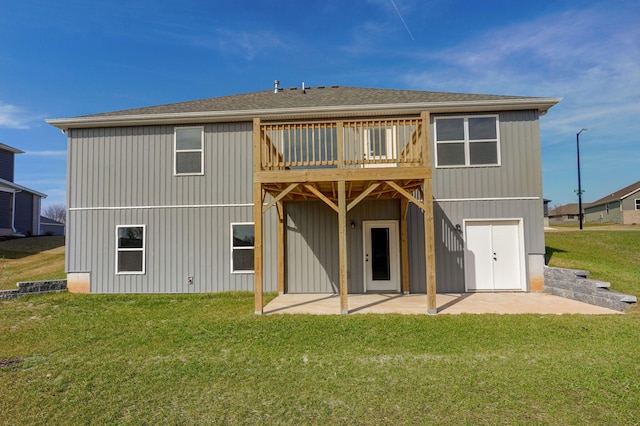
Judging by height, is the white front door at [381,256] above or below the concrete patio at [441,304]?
above

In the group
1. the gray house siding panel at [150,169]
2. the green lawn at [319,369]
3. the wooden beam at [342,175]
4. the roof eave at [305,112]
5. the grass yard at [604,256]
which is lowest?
the green lawn at [319,369]

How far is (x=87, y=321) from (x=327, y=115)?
7.45 metres

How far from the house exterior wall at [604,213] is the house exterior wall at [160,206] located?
3966 cm

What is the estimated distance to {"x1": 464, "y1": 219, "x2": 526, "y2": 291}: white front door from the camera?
9.06 m

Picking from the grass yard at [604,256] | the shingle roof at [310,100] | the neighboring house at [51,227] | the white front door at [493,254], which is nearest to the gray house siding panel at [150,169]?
the shingle roof at [310,100]

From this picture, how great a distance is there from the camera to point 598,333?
16.8ft

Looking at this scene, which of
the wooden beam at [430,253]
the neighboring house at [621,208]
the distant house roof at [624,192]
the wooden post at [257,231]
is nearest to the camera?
the wooden beam at [430,253]

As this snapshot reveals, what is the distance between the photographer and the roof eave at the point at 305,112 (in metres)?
8.95

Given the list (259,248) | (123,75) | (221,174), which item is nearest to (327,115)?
(221,174)

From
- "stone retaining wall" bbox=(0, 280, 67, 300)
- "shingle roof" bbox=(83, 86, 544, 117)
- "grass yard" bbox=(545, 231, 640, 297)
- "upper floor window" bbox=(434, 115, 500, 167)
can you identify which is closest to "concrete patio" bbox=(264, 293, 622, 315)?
"grass yard" bbox=(545, 231, 640, 297)

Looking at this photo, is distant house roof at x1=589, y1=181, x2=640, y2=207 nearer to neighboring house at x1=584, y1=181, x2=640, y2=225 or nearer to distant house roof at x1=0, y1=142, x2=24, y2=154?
neighboring house at x1=584, y1=181, x2=640, y2=225

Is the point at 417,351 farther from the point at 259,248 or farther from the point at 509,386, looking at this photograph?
the point at 259,248

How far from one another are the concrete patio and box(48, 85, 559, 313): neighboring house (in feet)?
2.35

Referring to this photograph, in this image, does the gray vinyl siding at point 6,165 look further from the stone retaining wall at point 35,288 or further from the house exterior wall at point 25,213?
the stone retaining wall at point 35,288
